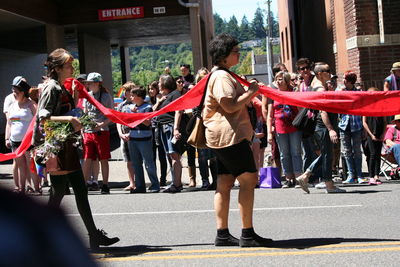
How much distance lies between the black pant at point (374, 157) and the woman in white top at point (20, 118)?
5.47 metres

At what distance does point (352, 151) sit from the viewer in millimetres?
12047

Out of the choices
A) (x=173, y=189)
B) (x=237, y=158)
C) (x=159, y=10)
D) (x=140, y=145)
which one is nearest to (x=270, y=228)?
(x=237, y=158)

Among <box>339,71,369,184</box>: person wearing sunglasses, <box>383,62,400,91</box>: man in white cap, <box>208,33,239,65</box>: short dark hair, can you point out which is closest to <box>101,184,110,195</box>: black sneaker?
<box>339,71,369,184</box>: person wearing sunglasses

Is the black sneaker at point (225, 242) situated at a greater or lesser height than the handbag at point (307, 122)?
lesser

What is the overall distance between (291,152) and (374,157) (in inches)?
54.0

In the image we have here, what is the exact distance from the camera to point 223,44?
6.87 metres

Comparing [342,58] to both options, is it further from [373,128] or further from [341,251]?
[341,251]

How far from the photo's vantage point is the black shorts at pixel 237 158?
6.68 meters

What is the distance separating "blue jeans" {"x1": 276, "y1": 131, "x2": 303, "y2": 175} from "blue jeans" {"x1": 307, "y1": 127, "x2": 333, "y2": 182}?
0.84 meters

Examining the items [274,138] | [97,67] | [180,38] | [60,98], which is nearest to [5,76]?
[97,67]

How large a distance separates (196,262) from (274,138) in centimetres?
636

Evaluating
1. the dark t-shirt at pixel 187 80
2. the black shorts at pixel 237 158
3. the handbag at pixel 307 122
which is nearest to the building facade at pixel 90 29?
the dark t-shirt at pixel 187 80

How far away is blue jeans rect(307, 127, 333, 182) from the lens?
34.8 ft

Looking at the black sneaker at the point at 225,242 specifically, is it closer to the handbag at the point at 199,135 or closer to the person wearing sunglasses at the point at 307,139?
the handbag at the point at 199,135
